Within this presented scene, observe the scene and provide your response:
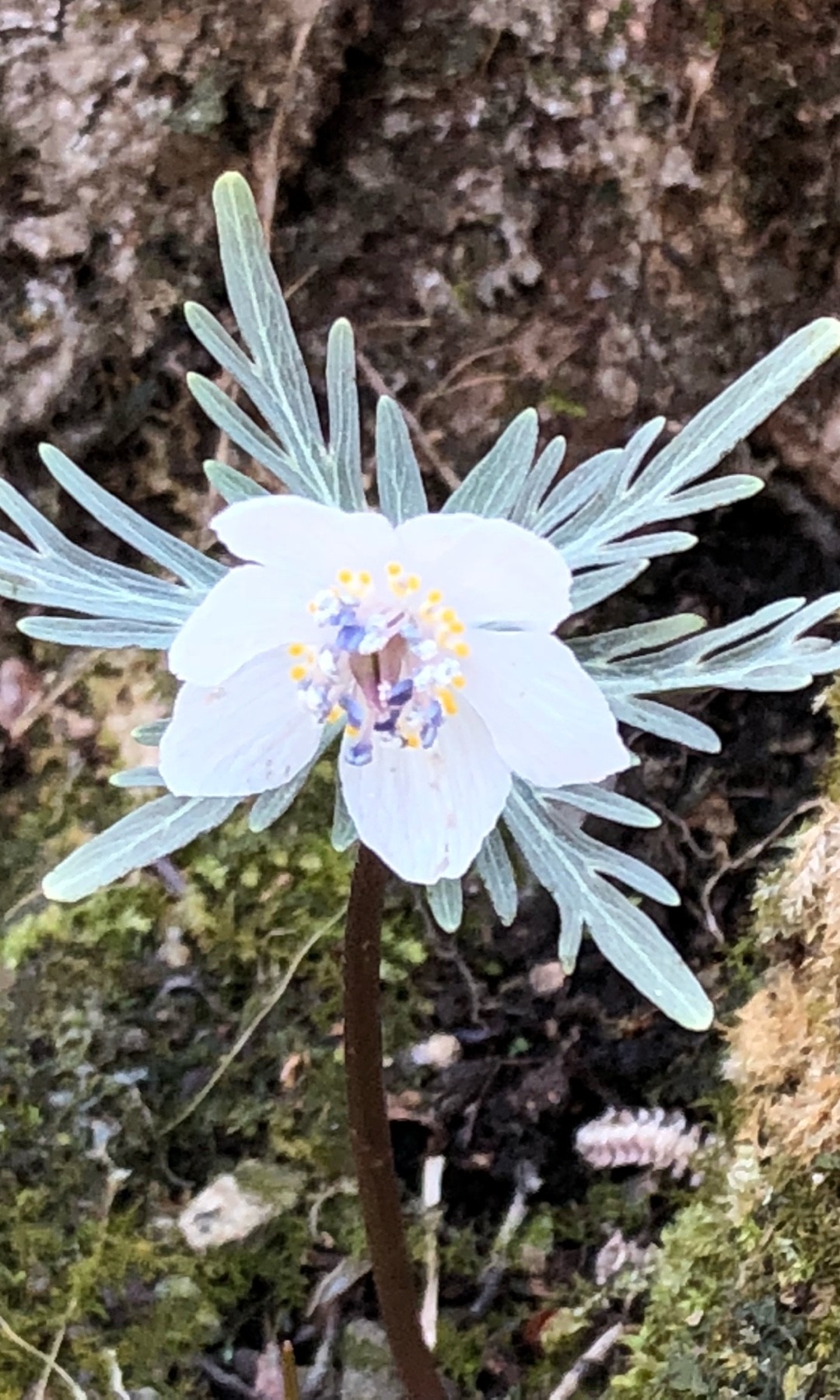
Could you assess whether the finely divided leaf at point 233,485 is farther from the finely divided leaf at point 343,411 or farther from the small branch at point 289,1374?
the small branch at point 289,1374

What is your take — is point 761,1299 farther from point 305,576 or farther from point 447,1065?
point 305,576

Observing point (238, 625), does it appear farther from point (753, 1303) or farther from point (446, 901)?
point (753, 1303)

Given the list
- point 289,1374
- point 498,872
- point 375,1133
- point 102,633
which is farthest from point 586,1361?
point 102,633

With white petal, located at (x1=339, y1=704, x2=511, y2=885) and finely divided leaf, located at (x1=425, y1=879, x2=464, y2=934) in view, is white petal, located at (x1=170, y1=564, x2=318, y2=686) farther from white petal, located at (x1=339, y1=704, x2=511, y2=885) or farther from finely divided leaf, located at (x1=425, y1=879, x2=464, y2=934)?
finely divided leaf, located at (x1=425, y1=879, x2=464, y2=934)

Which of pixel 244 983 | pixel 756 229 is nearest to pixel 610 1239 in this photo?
pixel 244 983

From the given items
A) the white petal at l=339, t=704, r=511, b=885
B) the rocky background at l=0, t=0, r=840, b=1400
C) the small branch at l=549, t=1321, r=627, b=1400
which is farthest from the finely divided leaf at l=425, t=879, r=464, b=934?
the small branch at l=549, t=1321, r=627, b=1400

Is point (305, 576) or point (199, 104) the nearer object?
point (305, 576)
